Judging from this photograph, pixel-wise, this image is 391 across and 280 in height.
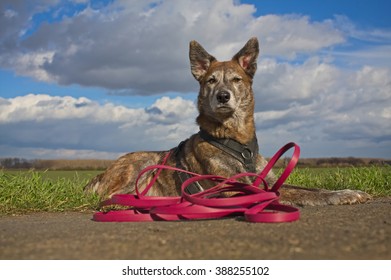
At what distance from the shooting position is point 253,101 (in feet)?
26.1

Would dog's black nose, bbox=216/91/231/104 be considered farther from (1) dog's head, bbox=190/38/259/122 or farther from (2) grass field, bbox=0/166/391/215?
(2) grass field, bbox=0/166/391/215

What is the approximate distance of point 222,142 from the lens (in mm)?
7570

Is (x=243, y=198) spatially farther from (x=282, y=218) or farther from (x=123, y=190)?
(x=123, y=190)

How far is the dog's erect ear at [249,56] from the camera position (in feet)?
27.1

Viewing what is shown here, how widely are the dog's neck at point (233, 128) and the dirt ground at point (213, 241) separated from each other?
3145 millimetres

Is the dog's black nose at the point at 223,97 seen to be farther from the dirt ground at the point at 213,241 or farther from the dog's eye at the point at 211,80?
the dirt ground at the point at 213,241

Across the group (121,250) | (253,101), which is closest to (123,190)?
(253,101)

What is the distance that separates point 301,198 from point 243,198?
248 cm

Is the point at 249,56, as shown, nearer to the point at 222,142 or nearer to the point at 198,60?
the point at 198,60

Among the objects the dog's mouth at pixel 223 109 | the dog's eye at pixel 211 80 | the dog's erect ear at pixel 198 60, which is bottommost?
the dog's mouth at pixel 223 109

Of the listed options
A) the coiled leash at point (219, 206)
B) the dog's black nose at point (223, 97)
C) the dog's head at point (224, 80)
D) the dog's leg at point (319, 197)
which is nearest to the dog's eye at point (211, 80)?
the dog's head at point (224, 80)

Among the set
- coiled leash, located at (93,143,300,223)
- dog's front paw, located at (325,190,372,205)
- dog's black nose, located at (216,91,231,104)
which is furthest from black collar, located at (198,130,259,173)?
coiled leash, located at (93,143,300,223)

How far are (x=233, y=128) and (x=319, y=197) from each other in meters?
1.77
